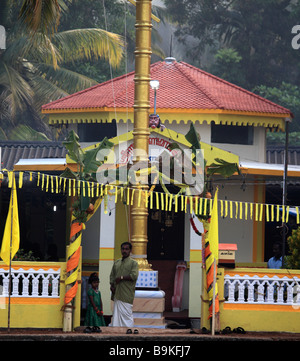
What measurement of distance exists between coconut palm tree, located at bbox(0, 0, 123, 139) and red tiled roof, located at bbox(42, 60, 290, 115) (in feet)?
13.9

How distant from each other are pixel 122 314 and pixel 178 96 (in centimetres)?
743

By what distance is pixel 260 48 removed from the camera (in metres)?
39.7

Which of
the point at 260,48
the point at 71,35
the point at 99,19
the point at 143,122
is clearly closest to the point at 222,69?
the point at 260,48

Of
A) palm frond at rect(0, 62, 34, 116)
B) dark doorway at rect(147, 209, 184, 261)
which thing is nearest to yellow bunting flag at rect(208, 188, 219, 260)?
dark doorway at rect(147, 209, 184, 261)

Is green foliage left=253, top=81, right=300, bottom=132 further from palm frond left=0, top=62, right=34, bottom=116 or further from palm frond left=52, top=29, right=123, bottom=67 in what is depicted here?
palm frond left=0, top=62, right=34, bottom=116

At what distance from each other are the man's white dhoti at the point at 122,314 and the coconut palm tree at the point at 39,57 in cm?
1246

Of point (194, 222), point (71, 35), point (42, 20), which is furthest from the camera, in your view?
point (71, 35)

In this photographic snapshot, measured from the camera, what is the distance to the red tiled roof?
20.5 meters

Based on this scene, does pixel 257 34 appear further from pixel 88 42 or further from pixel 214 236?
pixel 214 236

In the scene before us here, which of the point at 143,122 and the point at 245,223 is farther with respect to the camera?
the point at 245,223

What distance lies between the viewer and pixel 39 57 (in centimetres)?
2917

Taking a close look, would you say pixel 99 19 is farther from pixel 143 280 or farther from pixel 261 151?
pixel 143 280

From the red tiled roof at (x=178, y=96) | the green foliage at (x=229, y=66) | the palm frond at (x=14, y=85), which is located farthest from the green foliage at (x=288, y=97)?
the red tiled roof at (x=178, y=96)

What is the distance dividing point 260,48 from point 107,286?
950 inches
